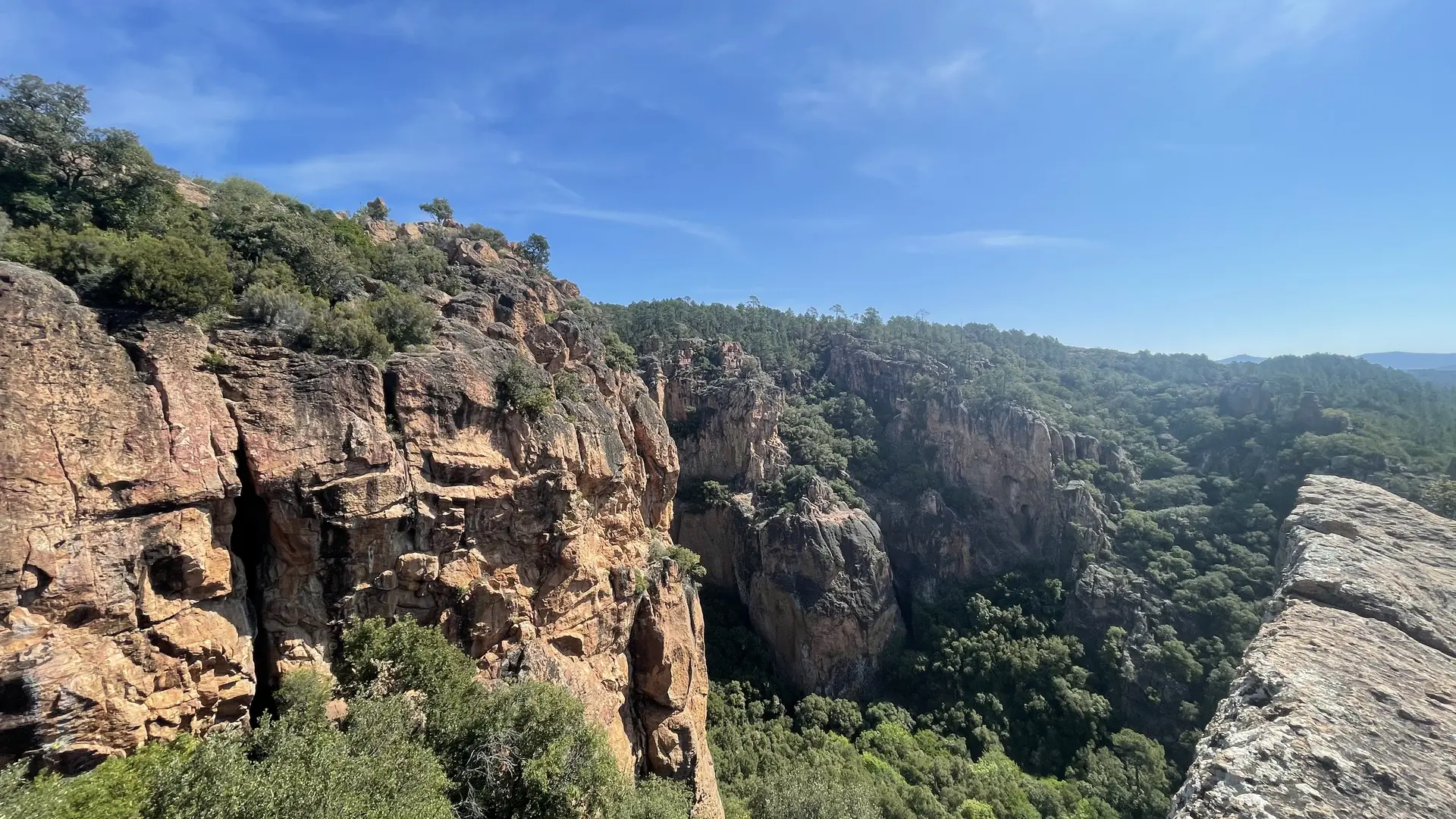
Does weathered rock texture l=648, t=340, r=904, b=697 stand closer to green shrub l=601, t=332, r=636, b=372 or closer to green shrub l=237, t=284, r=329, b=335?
green shrub l=601, t=332, r=636, b=372

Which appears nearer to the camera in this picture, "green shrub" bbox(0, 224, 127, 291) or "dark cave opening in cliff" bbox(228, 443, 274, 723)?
"green shrub" bbox(0, 224, 127, 291)

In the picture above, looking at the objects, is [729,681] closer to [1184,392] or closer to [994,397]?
[994,397]

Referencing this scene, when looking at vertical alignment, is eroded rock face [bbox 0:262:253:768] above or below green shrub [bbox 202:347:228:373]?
below

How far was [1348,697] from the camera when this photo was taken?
14602mm

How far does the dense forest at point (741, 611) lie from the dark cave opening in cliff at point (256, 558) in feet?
3.56

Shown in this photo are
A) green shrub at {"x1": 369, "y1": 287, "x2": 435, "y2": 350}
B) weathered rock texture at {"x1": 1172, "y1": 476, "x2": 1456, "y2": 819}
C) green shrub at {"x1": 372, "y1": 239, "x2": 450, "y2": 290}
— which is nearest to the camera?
weathered rock texture at {"x1": 1172, "y1": 476, "x2": 1456, "y2": 819}

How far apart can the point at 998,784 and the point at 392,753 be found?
3584cm

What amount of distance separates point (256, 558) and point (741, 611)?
4239 cm

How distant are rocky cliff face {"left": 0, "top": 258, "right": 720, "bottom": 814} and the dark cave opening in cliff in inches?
2.4

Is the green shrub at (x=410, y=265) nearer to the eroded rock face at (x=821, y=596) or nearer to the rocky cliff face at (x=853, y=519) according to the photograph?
the rocky cliff face at (x=853, y=519)

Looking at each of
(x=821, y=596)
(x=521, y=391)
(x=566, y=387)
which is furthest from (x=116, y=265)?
(x=821, y=596)

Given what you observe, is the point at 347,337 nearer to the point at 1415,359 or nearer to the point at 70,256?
the point at 70,256

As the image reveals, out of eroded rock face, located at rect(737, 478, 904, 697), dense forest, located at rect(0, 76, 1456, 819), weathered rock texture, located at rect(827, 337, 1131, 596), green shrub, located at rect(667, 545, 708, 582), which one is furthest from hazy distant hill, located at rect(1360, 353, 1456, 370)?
green shrub, located at rect(667, 545, 708, 582)

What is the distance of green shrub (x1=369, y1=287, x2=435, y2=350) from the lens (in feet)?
57.3
